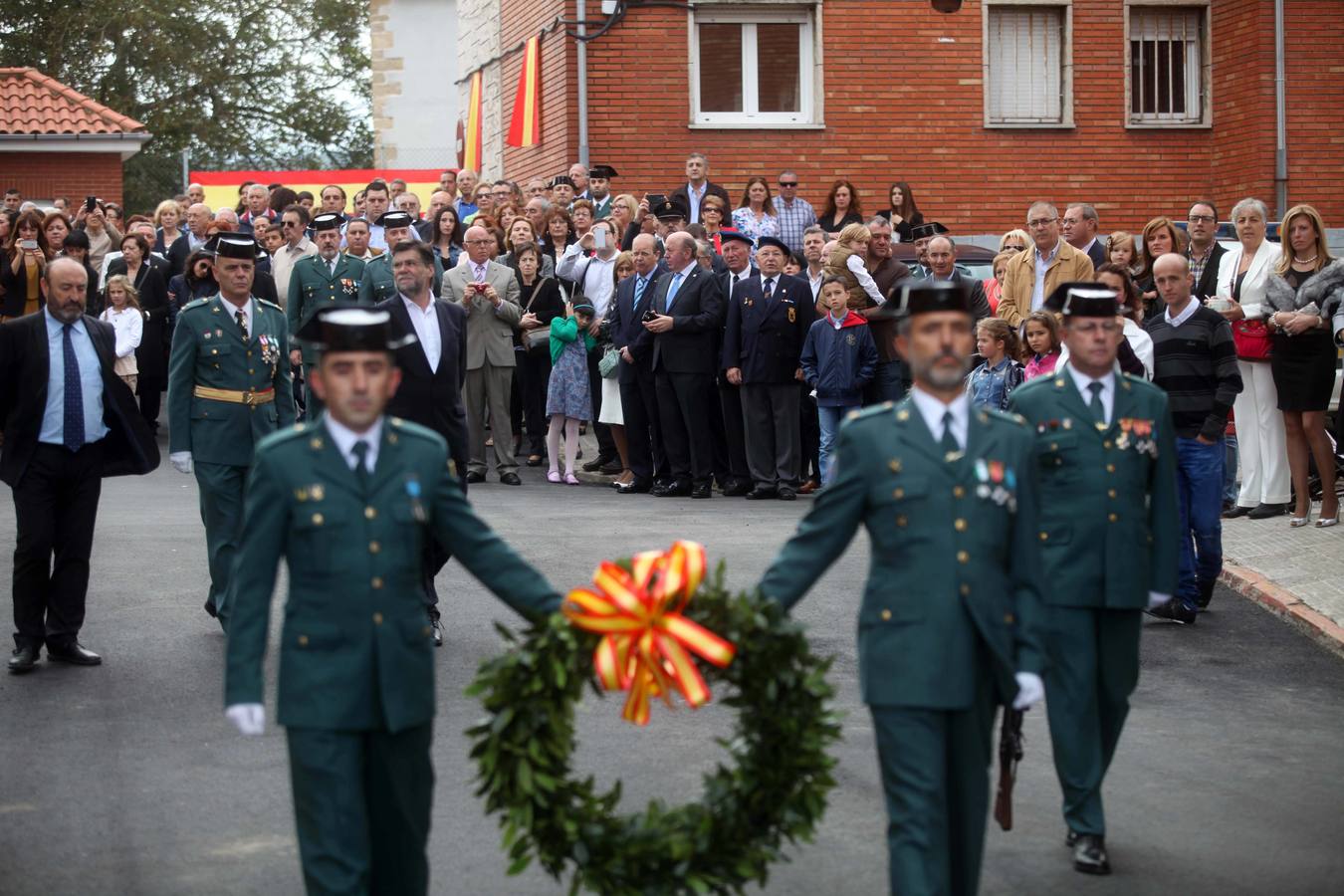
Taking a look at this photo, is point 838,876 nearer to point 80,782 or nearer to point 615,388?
point 80,782

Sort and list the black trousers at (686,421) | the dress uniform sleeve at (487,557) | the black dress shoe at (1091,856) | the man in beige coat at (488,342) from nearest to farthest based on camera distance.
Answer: the dress uniform sleeve at (487,557) < the black dress shoe at (1091,856) < the black trousers at (686,421) < the man in beige coat at (488,342)

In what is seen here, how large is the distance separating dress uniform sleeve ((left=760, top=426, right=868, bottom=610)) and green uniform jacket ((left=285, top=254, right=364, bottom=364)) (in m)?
8.78

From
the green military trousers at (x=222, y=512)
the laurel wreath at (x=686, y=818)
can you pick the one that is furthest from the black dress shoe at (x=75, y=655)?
the laurel wreath at (x=686, y=818)

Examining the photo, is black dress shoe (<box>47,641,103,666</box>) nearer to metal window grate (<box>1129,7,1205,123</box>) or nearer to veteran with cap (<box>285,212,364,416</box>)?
veteran with cap (<box>285,212,364,416</box>)

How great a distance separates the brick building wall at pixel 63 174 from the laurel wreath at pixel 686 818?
29730 mm

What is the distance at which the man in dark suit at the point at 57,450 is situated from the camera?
34.1 feet

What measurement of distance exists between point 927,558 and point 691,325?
450 inches

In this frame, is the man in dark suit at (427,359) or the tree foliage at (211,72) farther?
the tree foliage at (211,72)

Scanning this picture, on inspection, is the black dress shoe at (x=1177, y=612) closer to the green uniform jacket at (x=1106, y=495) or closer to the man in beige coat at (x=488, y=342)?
the green uniform jacket at (x=1106, y=495)

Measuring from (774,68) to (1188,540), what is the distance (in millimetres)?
14577

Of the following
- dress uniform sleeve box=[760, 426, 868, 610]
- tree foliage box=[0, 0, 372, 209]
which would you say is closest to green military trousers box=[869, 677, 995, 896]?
dress uniform sleeve box=[760, 426, 868, 610]

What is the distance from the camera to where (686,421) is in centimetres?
1719

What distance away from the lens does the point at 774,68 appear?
2522 cm

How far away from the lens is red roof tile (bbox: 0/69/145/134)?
33406 mm
